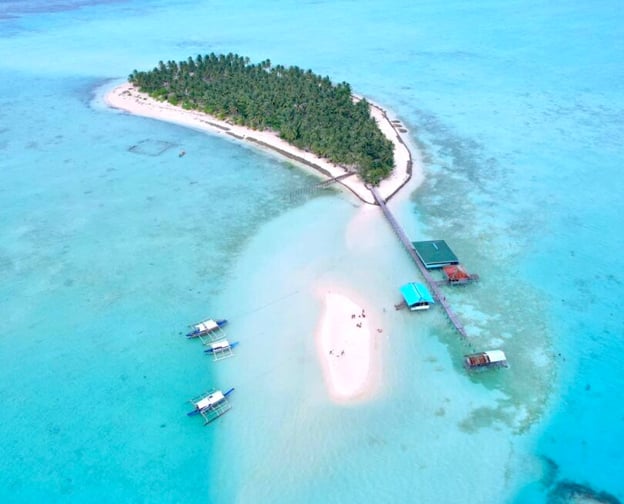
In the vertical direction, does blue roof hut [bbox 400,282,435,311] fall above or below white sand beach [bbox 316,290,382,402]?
above

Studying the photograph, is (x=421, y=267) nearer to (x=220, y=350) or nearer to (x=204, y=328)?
(x=220, y=350)

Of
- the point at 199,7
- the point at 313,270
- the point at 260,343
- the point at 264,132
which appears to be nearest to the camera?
the point at 260,343

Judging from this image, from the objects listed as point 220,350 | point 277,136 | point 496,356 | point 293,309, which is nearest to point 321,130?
point 277,136

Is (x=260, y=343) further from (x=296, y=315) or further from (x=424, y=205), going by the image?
(x=424, y=205)

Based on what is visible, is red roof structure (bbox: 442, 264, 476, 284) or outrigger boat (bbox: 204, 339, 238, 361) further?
red roof structure (bbox: 442, 264, 476, 284)

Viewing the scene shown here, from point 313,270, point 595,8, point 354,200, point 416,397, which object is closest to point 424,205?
point 354,200

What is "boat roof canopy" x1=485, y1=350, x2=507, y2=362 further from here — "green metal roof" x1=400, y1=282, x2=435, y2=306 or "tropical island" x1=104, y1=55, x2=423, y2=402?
"tropical island" x1=104, y1=55, x2=423, y2=402

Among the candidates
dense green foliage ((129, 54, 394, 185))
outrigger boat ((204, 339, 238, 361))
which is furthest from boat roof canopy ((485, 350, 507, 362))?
dense green foliage ((129, 54, 394, 185))
